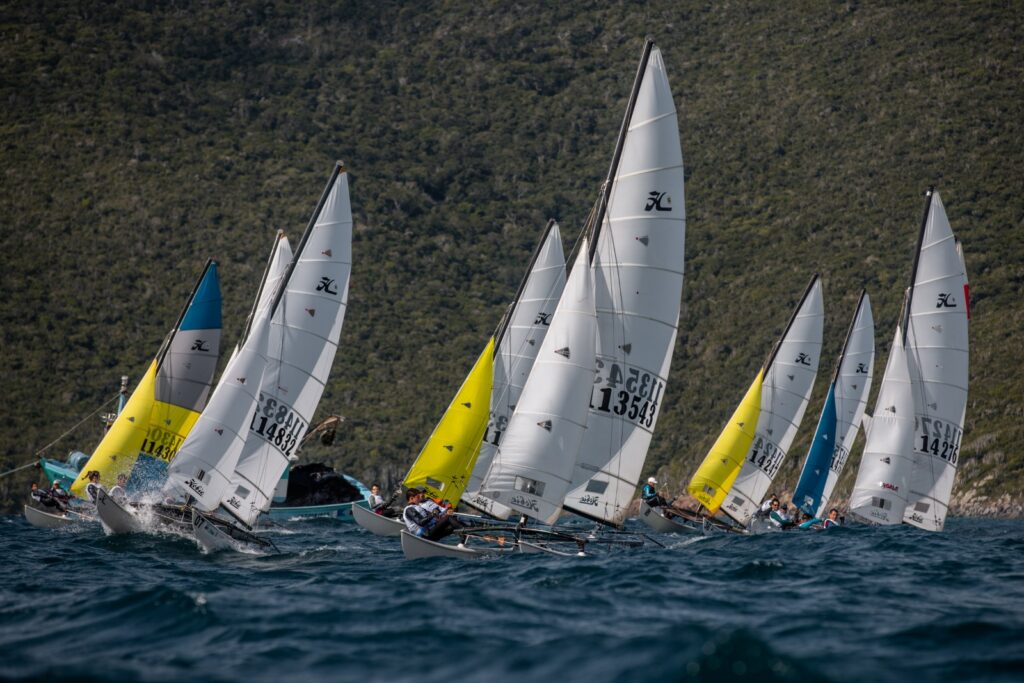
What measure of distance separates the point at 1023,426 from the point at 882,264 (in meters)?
18.0

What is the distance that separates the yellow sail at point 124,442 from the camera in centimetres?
3014

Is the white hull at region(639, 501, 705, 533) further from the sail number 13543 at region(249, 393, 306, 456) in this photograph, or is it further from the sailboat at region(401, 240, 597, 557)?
the sail number 13543 at region(249, 393, 306, 456)

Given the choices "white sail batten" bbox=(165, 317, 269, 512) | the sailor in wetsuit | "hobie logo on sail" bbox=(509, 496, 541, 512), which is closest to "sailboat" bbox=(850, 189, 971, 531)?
"hobie logo on sail" bbox=(509, 496, 541, 512)

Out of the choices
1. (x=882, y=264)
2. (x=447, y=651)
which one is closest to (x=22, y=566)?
(x=447, y=651)

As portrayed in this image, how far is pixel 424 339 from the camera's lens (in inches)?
2665

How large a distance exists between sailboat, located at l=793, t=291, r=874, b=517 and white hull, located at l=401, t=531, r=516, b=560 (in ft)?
59.5

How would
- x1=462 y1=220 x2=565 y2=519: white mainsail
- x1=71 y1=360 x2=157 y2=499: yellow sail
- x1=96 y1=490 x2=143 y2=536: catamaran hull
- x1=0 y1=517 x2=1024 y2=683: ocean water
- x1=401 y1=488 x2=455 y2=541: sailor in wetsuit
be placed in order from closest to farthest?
x1=0 y1=517 x2=1024 y2=683: ocean water < x1=401 y1=488 x2=455 y2=541: sailor in wetsuit < x1=96 y1=490 x2=143 y2=536: catamaran hull < x1=71 y1=360 x2=157 y2=499: yellow sail < x1=462 y1=220 x2=565 y2=519: white mainsail

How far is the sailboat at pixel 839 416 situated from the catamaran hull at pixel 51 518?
2143 cm

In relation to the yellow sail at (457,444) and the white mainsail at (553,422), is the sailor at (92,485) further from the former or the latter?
the white mainsail at (553,422)

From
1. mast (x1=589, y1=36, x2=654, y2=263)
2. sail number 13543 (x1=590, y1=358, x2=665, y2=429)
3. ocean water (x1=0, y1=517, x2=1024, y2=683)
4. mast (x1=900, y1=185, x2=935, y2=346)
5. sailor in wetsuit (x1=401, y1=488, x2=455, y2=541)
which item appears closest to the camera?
ocean water (x1=0, y1=517, x2=1024, y2=683)

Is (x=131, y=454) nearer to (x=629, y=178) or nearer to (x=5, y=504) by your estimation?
(x=629, y=178)

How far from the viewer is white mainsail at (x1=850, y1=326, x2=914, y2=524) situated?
32969mm

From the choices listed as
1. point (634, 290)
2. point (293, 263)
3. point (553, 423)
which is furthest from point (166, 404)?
point (634, 290)

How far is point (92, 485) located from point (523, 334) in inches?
465
